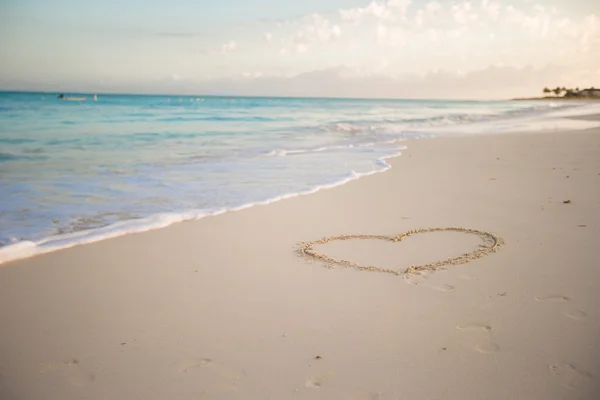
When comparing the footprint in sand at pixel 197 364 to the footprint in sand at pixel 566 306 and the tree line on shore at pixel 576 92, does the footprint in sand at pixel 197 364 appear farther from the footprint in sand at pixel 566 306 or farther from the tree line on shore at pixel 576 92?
the tree line on shore at pixel 576 92

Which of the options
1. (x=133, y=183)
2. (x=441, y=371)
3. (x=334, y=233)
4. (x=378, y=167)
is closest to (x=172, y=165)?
(x=133, y=183)

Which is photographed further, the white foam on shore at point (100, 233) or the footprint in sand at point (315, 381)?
the white foam on shore at point (100, 233)

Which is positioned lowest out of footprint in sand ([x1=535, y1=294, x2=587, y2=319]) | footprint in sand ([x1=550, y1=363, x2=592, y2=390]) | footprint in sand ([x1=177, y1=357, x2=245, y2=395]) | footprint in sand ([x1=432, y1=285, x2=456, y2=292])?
footprint in sand ([x1=177, y1=357, x2=245, y2=395])

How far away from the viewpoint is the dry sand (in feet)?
7.54

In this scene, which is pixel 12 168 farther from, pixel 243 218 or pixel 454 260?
pixel 454 260

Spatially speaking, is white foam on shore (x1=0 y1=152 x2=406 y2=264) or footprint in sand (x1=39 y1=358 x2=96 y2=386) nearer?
footprint in sand (x1=39 y1=358 x2=96 y2=386)

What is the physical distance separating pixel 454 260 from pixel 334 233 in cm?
133

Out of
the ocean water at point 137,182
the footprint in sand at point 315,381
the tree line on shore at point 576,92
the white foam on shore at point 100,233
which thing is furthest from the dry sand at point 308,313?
the tree line on shore at point 576,92

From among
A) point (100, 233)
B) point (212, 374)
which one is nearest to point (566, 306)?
point (212, 374)

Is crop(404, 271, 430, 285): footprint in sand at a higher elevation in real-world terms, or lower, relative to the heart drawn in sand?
lower

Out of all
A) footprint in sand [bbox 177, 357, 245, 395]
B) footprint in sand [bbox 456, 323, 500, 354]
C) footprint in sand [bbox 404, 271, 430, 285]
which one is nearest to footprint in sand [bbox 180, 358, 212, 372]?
footprint in sand [bbox 177, 357, 245, 395]

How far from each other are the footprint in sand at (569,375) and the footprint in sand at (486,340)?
0.31 meters

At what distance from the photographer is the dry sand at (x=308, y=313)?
2299mm

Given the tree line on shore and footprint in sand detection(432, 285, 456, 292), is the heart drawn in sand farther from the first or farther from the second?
the tree line on shore
